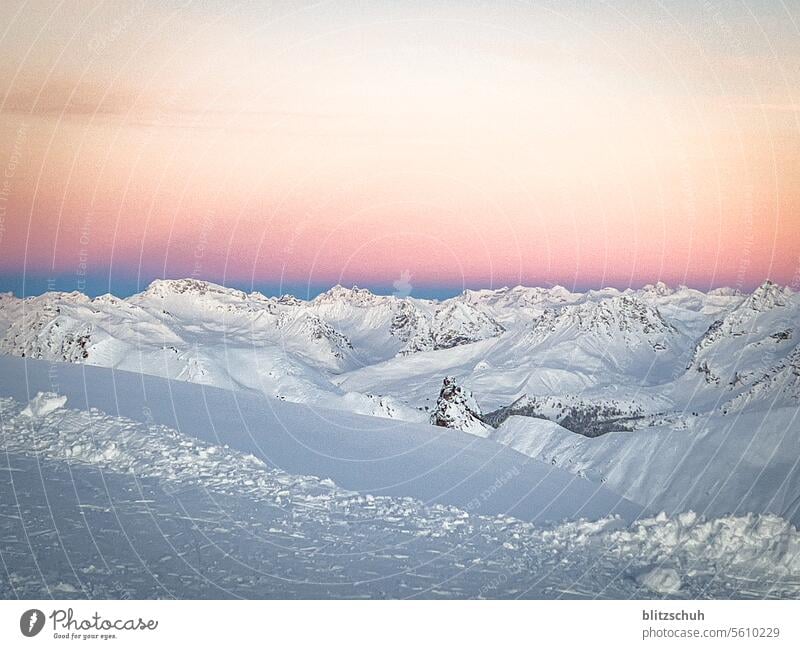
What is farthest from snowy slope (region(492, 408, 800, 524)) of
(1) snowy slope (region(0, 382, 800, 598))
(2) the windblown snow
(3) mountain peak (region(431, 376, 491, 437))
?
(3) mountain peak (region(431, 376, 491, 437))

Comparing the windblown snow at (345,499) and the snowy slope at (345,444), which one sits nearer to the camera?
the windblown snow at (345,499)

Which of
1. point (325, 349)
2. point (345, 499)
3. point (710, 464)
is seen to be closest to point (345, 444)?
point (345, 499)

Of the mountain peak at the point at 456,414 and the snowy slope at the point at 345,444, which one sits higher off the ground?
the snowy slope at the point at 345,444

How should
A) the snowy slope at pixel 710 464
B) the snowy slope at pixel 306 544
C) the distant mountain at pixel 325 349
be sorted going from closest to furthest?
the snowy slope at pixel 306 544 → the snowy slope at pixel 710 464 → the distant mountain at pixel 325 349

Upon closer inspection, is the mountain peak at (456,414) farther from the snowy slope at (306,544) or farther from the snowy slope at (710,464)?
the snowy slope at (306,544)

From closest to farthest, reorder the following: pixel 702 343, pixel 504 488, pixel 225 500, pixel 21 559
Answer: pixel 21 559, pixel 225 500, pixel 504 488, pixel 702 343

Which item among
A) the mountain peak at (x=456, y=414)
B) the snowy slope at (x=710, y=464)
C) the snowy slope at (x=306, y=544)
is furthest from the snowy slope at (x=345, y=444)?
the mountain peak at (x=456, y=414)

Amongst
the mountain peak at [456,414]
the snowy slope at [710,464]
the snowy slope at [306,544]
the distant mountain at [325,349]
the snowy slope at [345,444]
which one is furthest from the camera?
the mountain peak at [456,414]

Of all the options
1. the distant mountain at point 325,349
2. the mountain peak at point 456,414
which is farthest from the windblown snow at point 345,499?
the mountain peak at point 456,414

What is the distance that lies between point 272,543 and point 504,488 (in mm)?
2533

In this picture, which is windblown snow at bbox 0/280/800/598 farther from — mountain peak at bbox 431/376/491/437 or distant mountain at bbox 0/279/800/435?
mountain peak at bbox 431/376/491/437

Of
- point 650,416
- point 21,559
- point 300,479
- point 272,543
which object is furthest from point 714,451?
point 650,416
